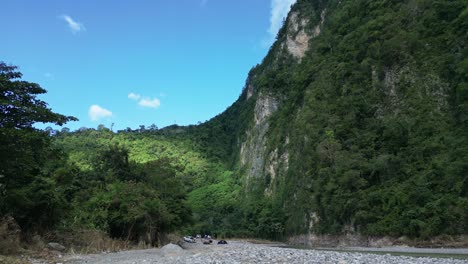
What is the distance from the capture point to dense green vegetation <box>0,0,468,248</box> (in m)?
26.8

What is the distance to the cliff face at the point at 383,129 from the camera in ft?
153

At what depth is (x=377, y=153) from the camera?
2336 inches

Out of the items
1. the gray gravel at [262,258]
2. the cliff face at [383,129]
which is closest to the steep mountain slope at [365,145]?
the cliff face at [383,129]

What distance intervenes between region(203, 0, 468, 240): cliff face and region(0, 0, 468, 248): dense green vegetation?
0.19m

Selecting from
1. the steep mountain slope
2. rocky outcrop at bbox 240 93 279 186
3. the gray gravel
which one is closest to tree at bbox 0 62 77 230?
the gray gravel

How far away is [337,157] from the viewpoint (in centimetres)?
6272

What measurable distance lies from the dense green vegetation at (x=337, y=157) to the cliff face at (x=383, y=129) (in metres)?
0.19

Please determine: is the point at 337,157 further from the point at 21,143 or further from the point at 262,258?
the point at 21,143

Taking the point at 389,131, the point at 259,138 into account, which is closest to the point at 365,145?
the point at 389,131

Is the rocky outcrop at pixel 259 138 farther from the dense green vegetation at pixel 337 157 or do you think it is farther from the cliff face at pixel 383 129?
the cliff face at pixel 383 129

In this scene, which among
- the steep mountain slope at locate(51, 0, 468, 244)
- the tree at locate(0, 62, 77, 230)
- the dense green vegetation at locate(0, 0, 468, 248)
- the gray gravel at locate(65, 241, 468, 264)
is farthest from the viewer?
the steep mountain slope at locate(51, 0, 468, 244)

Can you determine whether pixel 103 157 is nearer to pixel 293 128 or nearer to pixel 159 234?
pixel 159 234

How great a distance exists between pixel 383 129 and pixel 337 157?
7.66 m

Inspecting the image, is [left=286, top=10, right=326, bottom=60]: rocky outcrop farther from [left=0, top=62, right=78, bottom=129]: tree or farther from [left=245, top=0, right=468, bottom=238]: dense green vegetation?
[left=0, top=62, right=78, bottom=129]: tree
